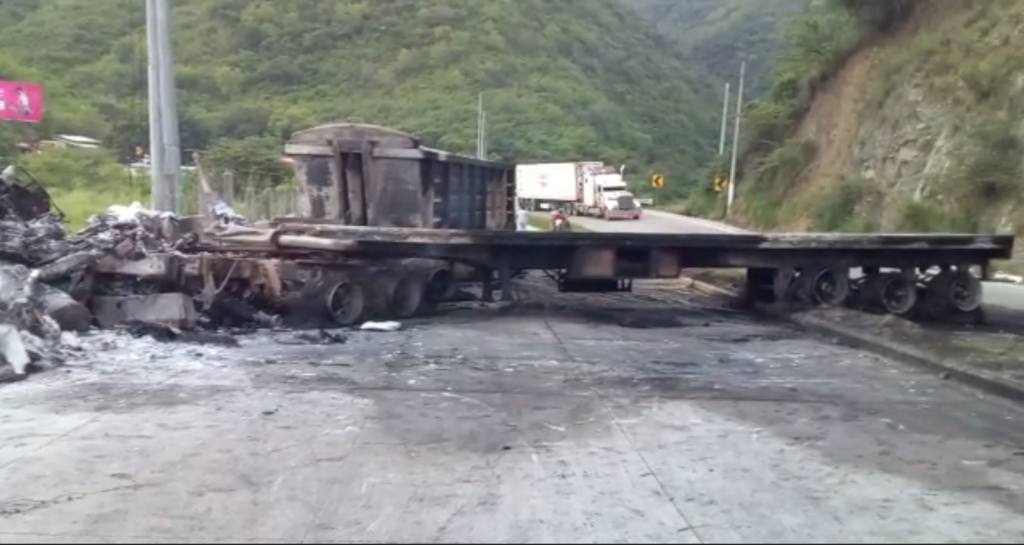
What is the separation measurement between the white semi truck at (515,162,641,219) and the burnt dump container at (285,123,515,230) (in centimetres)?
3932

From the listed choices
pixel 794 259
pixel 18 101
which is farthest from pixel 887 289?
pixel 18 101

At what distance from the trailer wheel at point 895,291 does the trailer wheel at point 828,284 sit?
46 centimetres

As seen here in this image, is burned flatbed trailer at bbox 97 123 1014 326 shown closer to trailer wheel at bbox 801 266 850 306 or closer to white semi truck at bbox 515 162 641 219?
trailer wheel at bbox 801 266 850 306

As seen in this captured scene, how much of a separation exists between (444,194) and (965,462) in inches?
464

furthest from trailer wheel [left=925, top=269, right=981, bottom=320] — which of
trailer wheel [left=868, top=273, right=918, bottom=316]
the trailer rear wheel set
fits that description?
trailer wheel [left=868, top=273, right=918, bottom=316]

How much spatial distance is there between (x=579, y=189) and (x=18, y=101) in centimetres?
3959

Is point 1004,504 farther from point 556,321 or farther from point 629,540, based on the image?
point 556,321

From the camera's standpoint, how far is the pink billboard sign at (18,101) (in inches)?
878

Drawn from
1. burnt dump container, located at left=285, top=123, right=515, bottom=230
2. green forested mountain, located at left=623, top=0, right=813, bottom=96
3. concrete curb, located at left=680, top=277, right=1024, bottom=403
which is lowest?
concrete curb, located at left=680, top=277, right=1024, bottom=403

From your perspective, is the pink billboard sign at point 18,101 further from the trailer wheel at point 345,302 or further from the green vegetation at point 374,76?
the trailer wheel at point 345,302

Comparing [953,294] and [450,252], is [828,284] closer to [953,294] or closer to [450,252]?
[953,294]

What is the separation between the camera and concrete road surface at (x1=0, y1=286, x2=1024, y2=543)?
6.24 m

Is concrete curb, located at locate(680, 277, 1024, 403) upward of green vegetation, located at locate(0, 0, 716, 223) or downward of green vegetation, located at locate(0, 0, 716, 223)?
downward

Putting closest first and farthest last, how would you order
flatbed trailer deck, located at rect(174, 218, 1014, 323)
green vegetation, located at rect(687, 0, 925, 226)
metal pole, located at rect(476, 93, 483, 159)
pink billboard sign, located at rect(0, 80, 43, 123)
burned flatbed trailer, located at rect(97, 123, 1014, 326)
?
burned flatbed trailer, located at rect(97, 123, 1014, 326)
flatbed trailer deck, located at rect(174, 218, 1014, 323)
pink billboard sign, located at rect(0, 80, 43, 123)
green vegetation, located at rect(687, 0, 925, 226)
metal pole, located at rect(476, 93, 483, 159)
